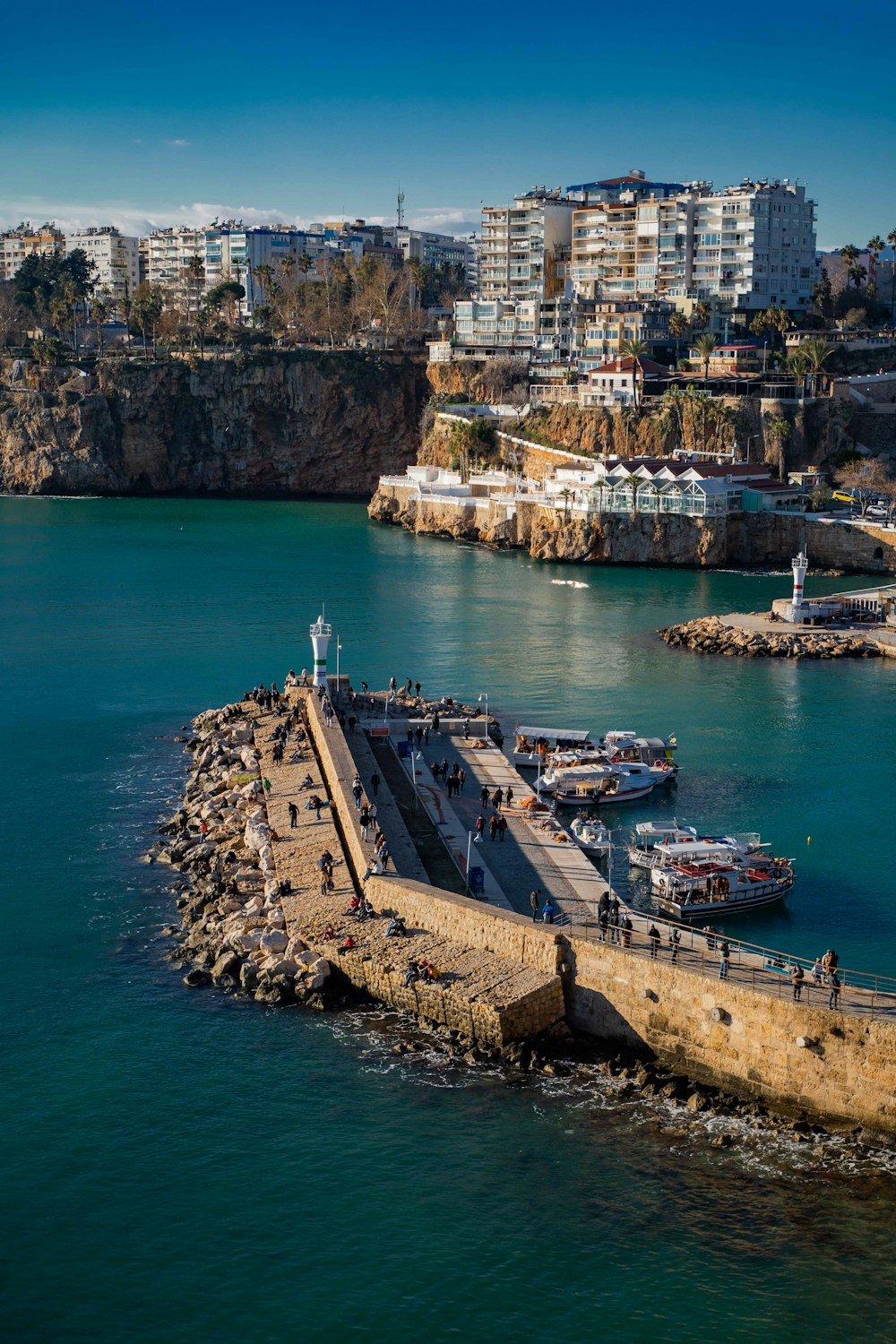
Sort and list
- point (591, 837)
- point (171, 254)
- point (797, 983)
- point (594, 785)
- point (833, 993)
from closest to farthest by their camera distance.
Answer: point (833, 993) < point (797, 983) < point (591, 837) < point (594, 785) < point (171, 254)

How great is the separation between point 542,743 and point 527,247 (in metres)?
89.6

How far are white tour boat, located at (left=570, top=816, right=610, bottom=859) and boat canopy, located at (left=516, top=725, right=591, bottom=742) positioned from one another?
645 centimetres

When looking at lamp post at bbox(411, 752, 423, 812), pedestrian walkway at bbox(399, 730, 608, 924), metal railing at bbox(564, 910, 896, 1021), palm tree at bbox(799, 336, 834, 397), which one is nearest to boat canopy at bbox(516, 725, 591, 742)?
pedestrian walkway at bbox(399, 730, 608, 924)

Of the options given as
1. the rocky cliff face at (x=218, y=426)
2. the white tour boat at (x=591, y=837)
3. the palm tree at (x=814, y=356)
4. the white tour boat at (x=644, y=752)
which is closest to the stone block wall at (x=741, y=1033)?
the white tour boat at (x=591, y=837)

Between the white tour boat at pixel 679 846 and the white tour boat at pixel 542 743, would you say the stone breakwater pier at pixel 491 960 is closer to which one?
the white tour boat at pixel 679 846

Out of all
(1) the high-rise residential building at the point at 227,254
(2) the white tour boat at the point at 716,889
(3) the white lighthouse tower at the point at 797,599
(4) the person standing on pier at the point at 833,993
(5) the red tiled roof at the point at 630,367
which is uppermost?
(1) the high-rise residential building at the point at 227,254

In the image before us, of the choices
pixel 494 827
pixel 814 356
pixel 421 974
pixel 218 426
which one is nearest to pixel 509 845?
pixel 494 827

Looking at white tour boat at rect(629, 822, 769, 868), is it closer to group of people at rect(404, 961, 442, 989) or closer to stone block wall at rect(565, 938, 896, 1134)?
stone block wall at rect(565, 938, 896, 1134)

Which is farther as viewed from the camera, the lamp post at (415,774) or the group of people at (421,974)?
the lamp post at (415,774)

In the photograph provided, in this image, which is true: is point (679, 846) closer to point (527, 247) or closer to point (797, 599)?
point (797, 599)

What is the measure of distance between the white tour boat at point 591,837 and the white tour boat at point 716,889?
2.37 metres

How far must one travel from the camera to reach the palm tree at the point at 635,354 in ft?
306

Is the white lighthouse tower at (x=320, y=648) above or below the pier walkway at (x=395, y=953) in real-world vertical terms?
above

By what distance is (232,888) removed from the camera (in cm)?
3053
